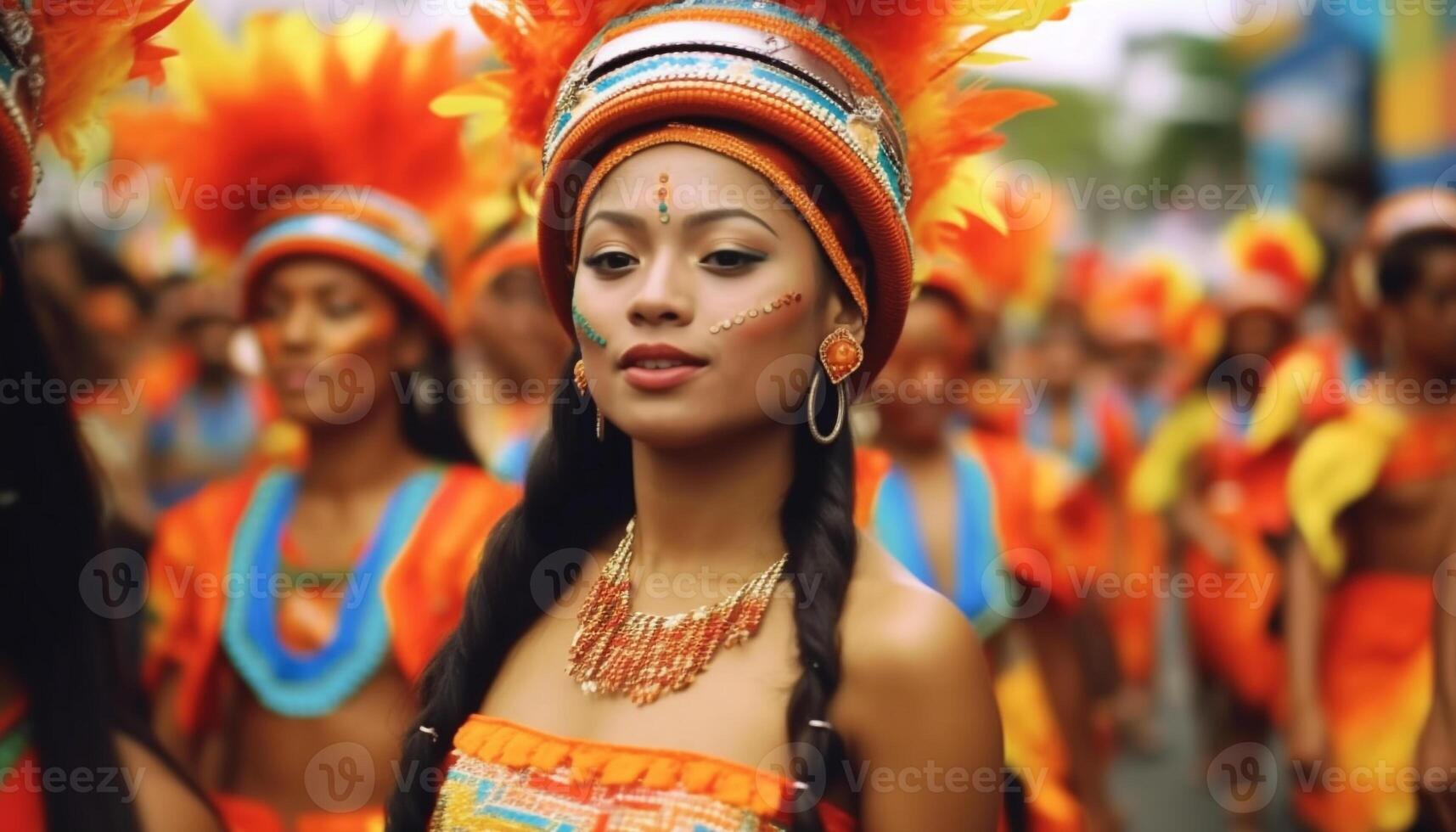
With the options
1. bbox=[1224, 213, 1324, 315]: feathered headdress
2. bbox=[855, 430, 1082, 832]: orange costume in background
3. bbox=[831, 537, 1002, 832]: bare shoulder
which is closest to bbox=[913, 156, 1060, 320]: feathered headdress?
bbox=[855, 430, 1082, 832]: orange costume in background

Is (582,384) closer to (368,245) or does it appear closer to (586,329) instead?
(586,329)

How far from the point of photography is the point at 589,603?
2791mm

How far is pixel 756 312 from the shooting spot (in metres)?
2.52

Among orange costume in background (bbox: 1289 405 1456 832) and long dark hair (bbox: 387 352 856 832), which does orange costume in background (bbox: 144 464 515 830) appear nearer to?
long dark hair (bbox: 387 352 856 832)

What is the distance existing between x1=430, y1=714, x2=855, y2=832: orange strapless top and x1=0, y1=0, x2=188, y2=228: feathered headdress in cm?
132

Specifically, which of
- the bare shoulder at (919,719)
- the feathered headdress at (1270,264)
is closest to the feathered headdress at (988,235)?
the bare shoulder at (919,719)

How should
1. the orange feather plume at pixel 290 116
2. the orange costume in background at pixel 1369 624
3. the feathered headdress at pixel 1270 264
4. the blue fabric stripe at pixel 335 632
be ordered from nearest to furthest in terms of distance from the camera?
the blue fabric stripe at pixel 335 632 < the orange feather plume at pixel 290 116 < the orange costume in background at pixel 1369 624 < the feathered headdress at pixel 1270 264

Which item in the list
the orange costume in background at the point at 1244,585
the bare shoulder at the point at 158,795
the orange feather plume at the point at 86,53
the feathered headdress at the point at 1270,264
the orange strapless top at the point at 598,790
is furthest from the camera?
the feathered headdress at the point at 1270,264

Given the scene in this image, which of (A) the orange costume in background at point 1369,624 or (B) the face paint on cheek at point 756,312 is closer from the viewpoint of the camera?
(B) the face paint on cheek at point 756,312

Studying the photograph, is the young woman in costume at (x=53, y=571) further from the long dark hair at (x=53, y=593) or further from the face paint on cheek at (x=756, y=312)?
the face paint on cheek at (x=756, y=312)

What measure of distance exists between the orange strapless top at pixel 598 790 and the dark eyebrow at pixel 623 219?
837mm

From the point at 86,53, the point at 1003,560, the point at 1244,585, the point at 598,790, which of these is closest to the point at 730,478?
the point at 598,790

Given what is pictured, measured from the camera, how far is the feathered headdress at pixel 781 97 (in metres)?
2.57

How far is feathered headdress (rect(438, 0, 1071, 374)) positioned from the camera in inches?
101
